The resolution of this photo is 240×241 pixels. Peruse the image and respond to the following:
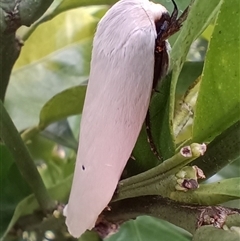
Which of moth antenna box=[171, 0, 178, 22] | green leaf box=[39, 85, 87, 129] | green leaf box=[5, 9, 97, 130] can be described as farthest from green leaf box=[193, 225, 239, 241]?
green leaf box=[5, 9, 97, 130]

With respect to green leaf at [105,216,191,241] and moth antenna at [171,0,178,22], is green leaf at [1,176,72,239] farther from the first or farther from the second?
moth antenna at [171,0,178,22]

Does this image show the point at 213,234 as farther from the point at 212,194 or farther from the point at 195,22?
the point at 195,22

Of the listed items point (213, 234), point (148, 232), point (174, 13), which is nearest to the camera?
point (213, 234)

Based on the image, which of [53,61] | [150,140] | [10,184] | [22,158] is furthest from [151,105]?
[53,61]

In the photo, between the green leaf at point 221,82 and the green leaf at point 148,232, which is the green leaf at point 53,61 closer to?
the green leaf at point 148,232

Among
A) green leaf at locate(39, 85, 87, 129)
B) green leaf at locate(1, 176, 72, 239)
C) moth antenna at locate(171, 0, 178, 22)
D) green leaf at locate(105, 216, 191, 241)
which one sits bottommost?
green leaf at locate(105, 216, 191, 241)

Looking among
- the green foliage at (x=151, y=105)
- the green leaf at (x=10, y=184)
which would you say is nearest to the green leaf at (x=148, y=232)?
the green foliage at (x=151, y=105)
